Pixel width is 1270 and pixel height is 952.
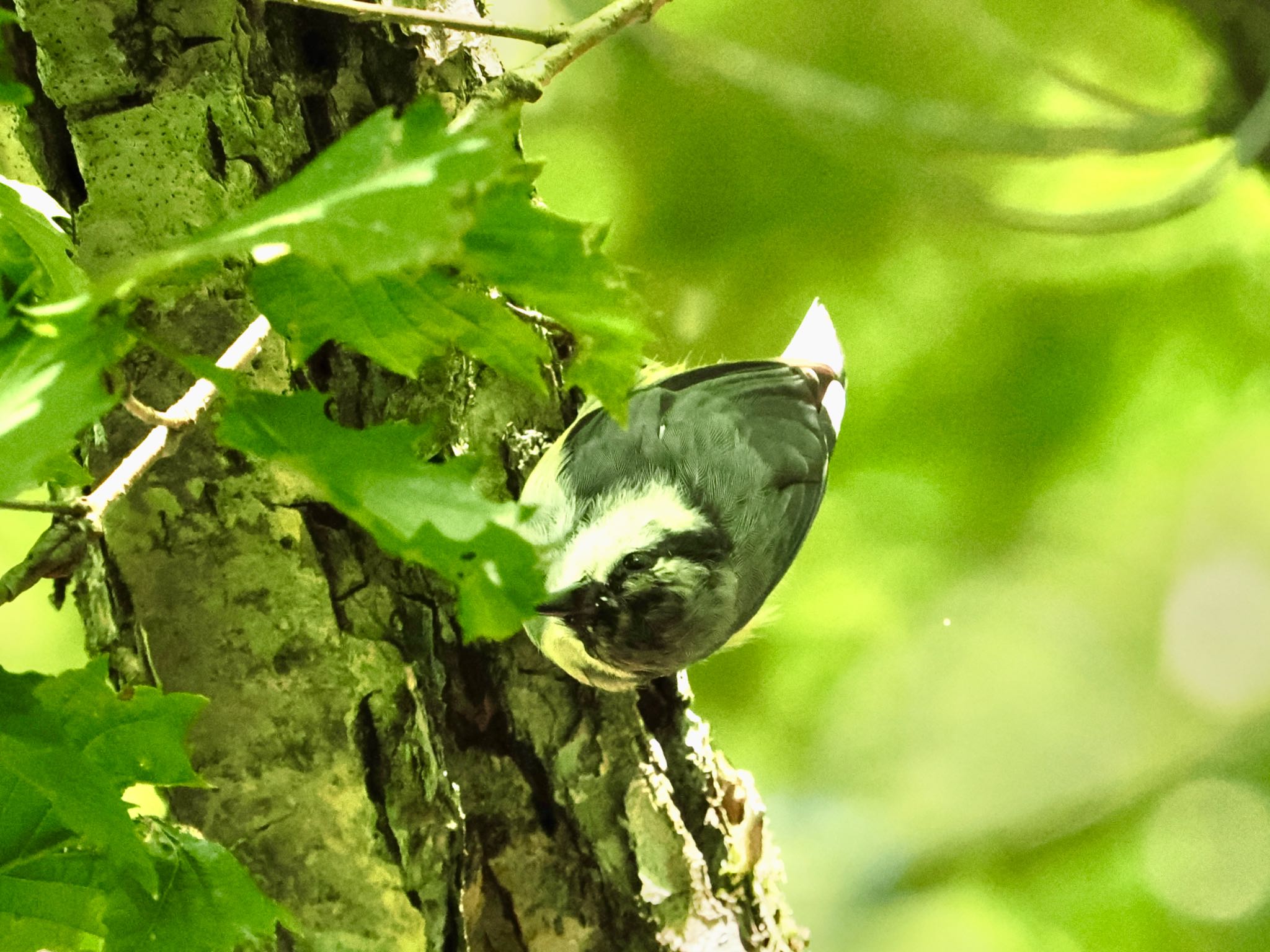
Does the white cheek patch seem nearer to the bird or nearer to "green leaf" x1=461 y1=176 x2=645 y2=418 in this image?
the bird

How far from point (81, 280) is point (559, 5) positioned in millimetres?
896

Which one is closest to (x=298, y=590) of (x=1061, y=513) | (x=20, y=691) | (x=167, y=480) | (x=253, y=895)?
(x=167, y=480)

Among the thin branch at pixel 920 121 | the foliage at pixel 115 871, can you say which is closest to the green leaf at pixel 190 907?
the foliage at pixel 115 871

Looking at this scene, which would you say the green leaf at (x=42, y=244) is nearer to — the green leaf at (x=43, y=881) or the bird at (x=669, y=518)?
the green leaf at (x=43, y=881)

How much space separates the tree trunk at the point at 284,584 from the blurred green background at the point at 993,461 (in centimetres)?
48

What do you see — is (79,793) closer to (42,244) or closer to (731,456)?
(42,244)

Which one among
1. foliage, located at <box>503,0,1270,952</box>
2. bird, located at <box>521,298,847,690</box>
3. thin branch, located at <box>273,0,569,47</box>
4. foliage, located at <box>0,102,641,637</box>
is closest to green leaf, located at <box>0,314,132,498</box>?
foliage, located at <box>0,102,641,637</box>

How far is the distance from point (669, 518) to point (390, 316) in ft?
1.70

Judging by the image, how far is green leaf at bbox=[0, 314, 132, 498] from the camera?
218 mm

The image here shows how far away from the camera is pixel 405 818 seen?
2.10 feet

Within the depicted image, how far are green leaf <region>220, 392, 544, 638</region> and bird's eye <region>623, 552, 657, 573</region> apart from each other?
1.65 feet

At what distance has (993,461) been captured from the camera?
48.1 inches

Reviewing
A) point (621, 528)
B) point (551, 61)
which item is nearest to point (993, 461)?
point (621, 528)

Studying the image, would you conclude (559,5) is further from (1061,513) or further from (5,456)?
(5,456)
